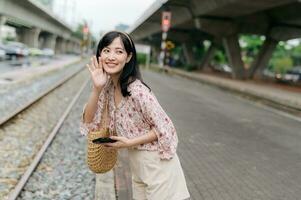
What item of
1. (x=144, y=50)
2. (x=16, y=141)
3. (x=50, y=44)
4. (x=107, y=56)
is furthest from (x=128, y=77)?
(x=50, y=44)

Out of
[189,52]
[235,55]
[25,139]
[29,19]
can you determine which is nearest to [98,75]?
[25,139]

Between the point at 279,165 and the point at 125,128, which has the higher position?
the point at 125,128

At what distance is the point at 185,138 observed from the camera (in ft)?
35.2

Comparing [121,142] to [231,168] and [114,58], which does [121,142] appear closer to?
[114,58]

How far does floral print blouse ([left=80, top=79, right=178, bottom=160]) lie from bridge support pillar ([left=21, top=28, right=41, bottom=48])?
6157 centimetres

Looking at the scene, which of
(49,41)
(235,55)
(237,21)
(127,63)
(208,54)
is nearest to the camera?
(127,63)

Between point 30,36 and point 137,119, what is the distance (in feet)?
215

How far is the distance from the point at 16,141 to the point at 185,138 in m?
3.51

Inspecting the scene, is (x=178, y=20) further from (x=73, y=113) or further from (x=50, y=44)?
(x=50, y=44)

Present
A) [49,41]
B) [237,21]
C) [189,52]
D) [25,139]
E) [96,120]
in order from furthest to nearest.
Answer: [49,41]
[189,52]
[237,21]
[25,139]
[96,120]

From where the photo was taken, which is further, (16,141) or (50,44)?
(50,44)

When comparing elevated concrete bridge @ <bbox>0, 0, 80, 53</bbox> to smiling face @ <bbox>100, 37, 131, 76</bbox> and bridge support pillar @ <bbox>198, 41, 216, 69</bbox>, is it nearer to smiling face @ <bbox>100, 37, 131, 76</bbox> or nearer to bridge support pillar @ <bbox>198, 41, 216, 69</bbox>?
bridge support pillar @ <bbox>198, 41, 216, 69</bbox>

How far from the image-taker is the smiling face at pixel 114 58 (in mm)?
3160

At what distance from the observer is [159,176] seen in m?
3.14
